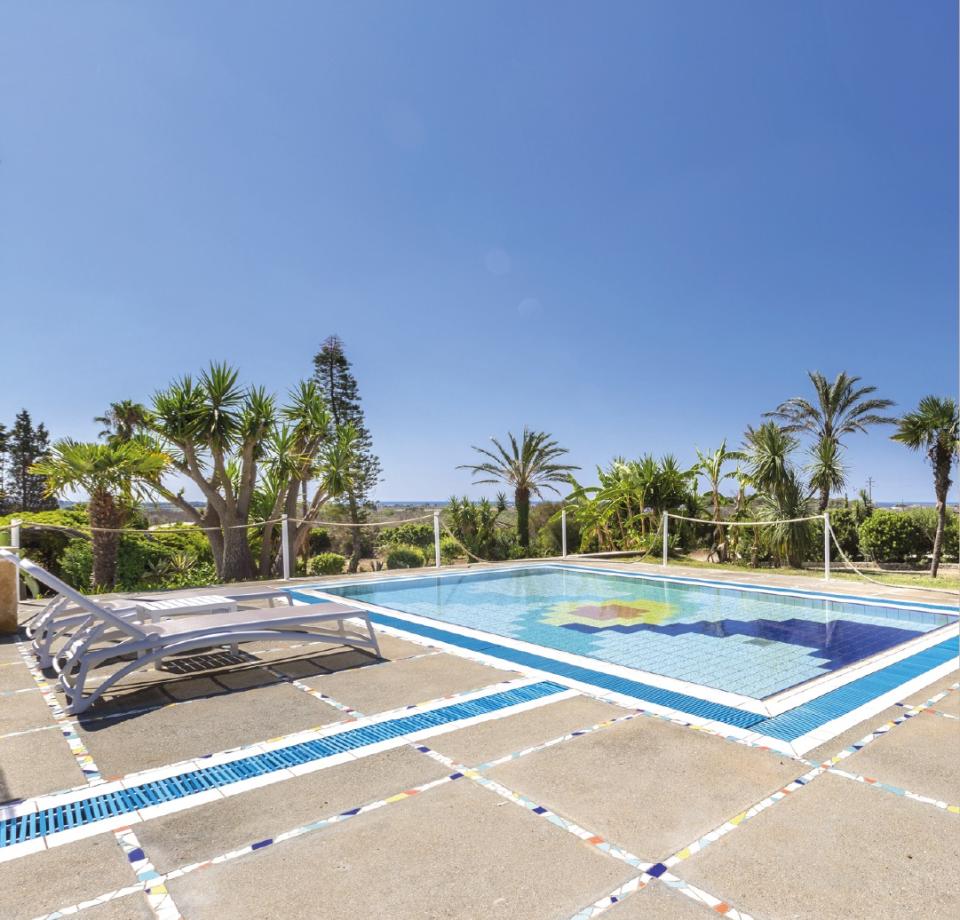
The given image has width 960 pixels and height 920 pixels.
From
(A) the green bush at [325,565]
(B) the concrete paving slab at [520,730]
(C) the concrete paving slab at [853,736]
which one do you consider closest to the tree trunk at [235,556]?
(A) the green bush at [325,565]

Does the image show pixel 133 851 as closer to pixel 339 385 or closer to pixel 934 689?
pixel 934 689

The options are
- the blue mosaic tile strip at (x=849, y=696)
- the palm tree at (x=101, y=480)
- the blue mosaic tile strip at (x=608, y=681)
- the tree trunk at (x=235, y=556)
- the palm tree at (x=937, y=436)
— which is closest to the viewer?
the blue mosaic tile strip at (x=849, y=696)

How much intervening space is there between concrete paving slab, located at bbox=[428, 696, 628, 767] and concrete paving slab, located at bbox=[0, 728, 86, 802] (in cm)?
181

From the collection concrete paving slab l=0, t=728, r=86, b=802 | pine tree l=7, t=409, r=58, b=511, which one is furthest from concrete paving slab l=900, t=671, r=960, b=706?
pine tree l=7, t=409, r=58, b=511

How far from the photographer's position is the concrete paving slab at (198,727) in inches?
124

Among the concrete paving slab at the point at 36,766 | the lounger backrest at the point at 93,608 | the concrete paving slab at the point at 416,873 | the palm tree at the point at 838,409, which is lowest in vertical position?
the concrete paving slab at the point at 416,873

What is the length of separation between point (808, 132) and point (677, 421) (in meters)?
20.5

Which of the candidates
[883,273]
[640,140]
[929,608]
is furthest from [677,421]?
[929,608]

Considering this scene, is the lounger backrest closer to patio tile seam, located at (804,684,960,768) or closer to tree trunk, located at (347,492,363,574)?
patio tile seam, located at (804,684,960,768)

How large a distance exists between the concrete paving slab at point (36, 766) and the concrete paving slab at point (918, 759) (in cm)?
385

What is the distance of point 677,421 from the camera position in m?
33.9

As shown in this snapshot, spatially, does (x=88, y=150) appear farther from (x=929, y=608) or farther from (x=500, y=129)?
Result: (x=929, y=608)

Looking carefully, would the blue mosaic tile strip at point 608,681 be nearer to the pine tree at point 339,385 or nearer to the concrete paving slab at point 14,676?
the concrete paving slab at point 14,676

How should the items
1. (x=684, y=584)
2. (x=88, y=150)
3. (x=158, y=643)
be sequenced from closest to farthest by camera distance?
(x=158, y=643), (x=684, y=584), (x=88, y=150)
